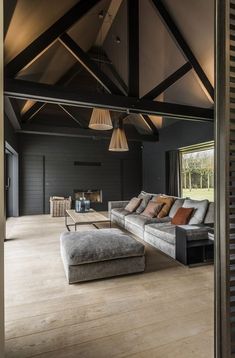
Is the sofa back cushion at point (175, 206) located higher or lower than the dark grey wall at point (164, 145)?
lower

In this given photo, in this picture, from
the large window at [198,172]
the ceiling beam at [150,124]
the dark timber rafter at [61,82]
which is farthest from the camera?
the ceiling beam at [150,124]

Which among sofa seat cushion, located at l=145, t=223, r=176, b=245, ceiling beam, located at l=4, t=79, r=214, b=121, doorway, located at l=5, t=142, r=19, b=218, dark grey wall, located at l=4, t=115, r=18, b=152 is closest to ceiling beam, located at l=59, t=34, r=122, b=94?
ceiling beam, located at l=4, t=79, r=214, b=121

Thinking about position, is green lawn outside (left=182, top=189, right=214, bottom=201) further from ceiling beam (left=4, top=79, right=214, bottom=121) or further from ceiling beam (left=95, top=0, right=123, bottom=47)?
ceiling beam (left=95, top=0, right=123, bottom=47)

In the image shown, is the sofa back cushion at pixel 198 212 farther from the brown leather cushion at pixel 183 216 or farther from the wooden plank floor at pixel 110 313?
the wooden plank floor at pixel 110 313

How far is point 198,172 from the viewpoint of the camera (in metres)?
5.91

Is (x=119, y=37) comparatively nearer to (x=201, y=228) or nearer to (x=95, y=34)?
(x=95, y=34)

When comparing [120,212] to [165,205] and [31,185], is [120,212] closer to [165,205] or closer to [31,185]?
[165,205]

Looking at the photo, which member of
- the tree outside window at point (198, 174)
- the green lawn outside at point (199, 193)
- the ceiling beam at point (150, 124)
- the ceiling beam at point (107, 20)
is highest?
the ceiling beam at point (107, 20)

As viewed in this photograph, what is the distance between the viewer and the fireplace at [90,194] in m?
8.06

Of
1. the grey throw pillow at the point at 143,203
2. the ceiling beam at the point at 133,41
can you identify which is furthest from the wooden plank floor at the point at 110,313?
the ceiling beam at the point at 133,41

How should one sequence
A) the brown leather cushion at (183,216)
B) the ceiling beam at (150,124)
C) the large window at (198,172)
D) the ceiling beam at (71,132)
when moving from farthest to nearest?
the ceiling beam at (150,124), the ceiling beam at (71,132), the large window at (198,172), the brown leather cushion at (183,216)

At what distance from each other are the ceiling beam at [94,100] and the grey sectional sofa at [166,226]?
6.14 feet

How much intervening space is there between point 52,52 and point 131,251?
A: 14.4 ft

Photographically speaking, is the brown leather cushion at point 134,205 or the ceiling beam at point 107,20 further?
the brown leather cushion at point 134,205
